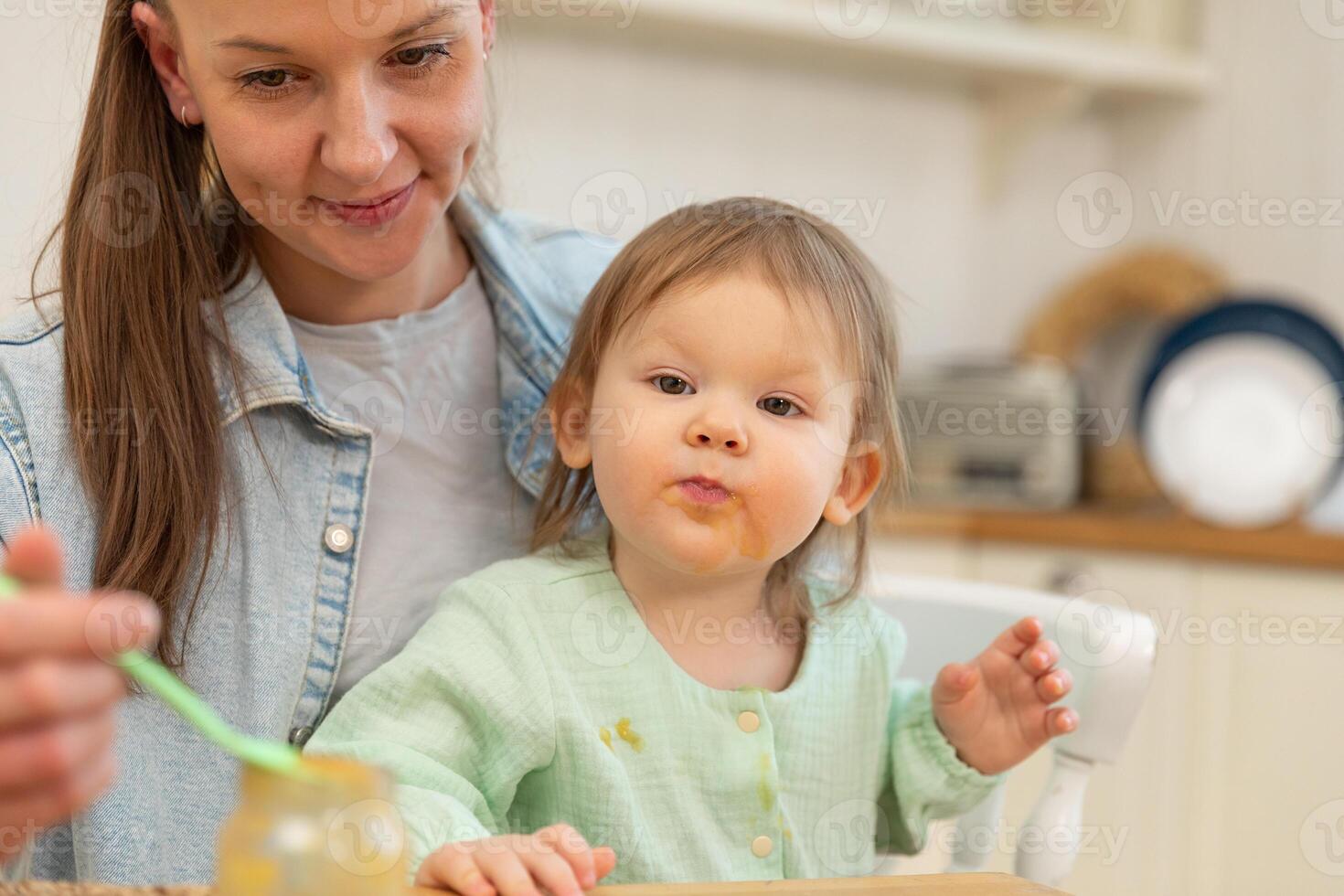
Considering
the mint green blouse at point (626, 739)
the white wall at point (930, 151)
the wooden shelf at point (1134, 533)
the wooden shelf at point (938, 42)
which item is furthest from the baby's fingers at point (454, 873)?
the wooden shelf at point (938, 42)

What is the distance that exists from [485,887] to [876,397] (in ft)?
1.78

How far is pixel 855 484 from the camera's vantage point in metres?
1.11

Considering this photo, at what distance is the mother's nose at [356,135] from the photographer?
99 cm

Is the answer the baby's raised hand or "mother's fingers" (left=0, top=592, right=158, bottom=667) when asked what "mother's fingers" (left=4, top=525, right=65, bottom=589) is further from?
the baby's raised hand

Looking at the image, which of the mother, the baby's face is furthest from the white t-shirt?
the baby's face

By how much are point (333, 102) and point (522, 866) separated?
23.0 inches

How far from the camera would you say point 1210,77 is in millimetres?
2793

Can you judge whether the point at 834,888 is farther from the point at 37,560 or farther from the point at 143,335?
the point at 143,335

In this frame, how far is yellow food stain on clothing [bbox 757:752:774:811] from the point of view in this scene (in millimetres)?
1007

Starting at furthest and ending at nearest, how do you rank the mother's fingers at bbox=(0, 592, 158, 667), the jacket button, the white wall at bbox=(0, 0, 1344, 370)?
the white wall at bbox=(0, 0, 1344, 370), the jacket button, the mother's fingers at bbox=(0, 592, 158, 667)

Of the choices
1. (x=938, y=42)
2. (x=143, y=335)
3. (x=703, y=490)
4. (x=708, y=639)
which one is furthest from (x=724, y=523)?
(x=938, y=42)

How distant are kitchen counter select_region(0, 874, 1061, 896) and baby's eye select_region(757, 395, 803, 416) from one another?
0.37 metres

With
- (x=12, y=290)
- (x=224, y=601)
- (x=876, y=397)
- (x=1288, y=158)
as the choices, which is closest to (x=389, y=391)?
(x=224, y=601)

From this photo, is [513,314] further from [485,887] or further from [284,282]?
[485,887]
